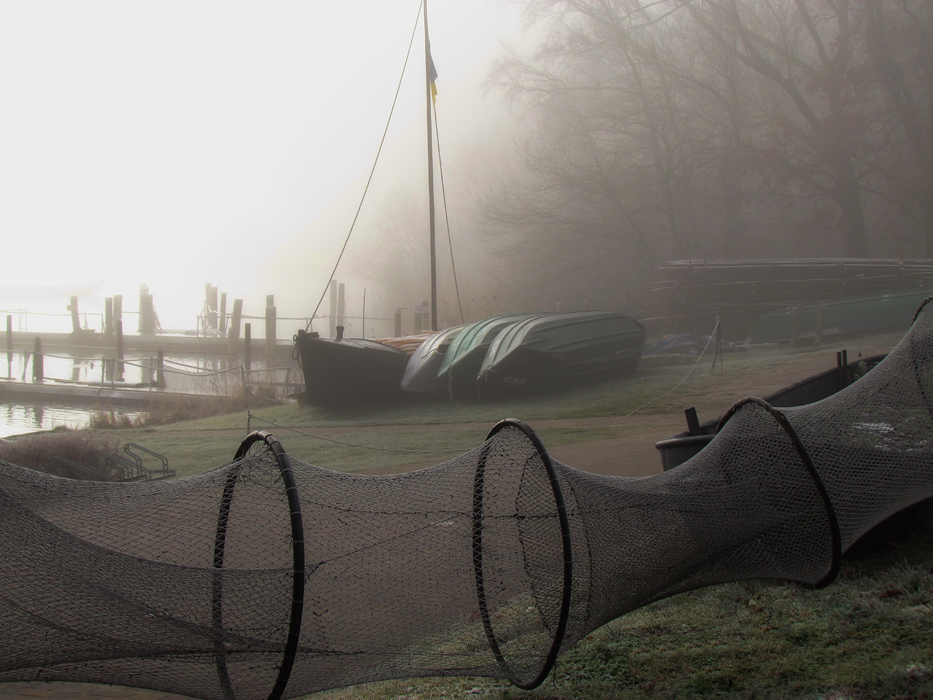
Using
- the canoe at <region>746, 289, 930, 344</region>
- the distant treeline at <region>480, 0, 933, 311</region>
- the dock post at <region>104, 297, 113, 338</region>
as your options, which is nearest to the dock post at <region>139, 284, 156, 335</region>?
the dock post at <region>104, 297, 113, 338</region>

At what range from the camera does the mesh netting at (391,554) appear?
5.09 feet

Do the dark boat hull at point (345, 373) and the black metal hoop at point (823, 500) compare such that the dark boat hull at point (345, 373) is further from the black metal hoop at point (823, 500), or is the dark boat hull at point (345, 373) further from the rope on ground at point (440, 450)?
the black metal hoop at point (823, 500)

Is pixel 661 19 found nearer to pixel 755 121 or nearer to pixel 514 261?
pixel 755 121

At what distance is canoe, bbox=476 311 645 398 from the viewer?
7629mm

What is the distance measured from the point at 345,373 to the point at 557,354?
2.54 metres

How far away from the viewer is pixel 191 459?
20.0 ft

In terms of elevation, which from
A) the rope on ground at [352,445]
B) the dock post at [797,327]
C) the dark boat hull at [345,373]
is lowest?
the rope on ground at [352,445]

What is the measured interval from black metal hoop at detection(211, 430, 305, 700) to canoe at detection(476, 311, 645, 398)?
5.90 m

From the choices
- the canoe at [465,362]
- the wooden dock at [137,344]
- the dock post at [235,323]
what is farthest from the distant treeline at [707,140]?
the wooden dock at [137,344]

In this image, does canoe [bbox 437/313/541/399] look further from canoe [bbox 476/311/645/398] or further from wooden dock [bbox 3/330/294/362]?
wooden dock [bbox 3/330/294/362]

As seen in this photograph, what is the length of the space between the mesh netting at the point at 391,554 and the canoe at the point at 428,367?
6.02 metres

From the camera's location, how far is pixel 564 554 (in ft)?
5.32

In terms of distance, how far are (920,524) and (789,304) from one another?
25.5 ft

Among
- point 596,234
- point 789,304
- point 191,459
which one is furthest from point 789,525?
point 596,234
